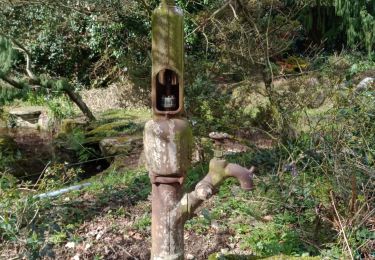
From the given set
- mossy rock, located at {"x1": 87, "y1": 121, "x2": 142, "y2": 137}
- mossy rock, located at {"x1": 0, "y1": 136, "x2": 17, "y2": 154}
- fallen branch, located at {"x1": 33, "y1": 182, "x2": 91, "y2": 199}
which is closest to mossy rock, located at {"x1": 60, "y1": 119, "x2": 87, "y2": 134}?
mossy rock, located at {"x1": 87, "y1": 121, "x2": 142, "y2": 137}

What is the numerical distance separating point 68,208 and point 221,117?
74.9 inches

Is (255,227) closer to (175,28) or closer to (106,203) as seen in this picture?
(106,203)

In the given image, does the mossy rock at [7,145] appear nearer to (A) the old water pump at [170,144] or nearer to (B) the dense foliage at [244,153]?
(B) the dense foliage at [244,153]

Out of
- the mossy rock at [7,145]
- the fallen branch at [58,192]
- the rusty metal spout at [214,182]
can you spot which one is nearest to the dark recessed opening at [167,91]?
the rusty metal spout at [214,182]

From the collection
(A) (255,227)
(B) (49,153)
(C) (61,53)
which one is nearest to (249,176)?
(A) (255,227)

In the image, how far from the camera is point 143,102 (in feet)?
17.9

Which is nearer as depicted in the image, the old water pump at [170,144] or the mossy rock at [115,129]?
the old water pump at [170,144]

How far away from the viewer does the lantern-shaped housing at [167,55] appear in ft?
7.38

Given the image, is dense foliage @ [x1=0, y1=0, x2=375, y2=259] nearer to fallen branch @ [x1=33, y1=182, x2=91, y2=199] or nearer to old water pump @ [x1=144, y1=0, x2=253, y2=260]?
fallen branch @ [x1=33, y1=182, x2=91, y2=199]

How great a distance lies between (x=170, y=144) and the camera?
2.28 metres

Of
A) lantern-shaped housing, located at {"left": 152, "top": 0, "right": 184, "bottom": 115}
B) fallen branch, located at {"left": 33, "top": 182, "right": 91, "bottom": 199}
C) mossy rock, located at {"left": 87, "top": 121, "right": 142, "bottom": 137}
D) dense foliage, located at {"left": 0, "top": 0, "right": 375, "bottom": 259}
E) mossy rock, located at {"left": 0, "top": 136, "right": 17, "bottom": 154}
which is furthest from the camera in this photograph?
mossy rock, located at {"left": 87, "top": 121, "right": 142, "bottom": 137}

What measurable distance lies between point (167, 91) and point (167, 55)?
0.68ft

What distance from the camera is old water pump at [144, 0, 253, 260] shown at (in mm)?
2266

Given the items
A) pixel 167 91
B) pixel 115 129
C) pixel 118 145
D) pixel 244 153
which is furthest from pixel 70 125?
pixel 167 91
